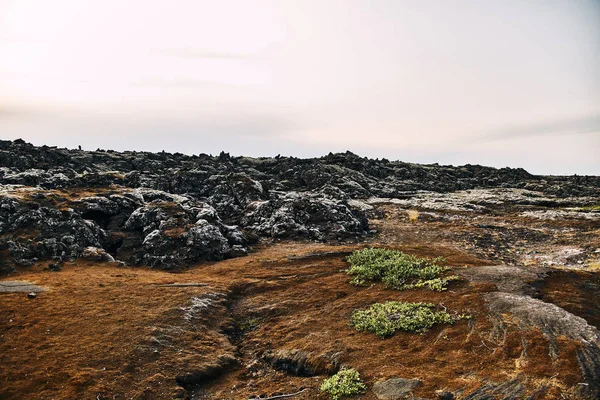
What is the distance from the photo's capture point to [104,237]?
44688 mm

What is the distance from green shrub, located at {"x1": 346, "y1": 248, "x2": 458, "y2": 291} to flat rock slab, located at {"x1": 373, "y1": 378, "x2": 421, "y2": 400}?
1129 cm

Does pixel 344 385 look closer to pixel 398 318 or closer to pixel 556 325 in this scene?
pixel 398 318

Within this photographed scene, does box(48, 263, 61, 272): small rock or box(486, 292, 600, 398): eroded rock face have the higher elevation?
box(486, 292, 600, 398): eroded rock face

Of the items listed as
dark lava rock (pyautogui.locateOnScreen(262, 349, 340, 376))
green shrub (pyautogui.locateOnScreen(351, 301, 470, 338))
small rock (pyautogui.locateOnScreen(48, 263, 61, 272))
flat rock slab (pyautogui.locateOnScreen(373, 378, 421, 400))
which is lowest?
small rock (pyautogui.locateOnScreen(48, 263, 61, 272))

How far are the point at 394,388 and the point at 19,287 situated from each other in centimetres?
2868

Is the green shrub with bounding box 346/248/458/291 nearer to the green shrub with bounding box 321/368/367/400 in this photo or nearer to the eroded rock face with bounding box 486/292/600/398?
the eroded rock face with bounding box 486/292/600/398

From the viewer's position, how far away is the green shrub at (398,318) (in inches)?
803

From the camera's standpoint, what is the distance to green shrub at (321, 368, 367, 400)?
15422 mm

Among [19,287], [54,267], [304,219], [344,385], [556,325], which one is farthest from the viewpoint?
[304,219]

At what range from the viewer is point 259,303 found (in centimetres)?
2728

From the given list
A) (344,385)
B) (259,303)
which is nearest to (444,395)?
(344,385)

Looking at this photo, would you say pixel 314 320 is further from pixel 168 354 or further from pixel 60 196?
pixel 60 196

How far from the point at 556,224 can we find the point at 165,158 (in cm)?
10923

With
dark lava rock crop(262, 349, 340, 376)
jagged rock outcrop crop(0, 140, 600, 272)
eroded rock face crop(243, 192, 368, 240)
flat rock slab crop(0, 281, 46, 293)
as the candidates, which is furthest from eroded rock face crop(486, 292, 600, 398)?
flat rock slab crop(0, 281, 46, 293)
